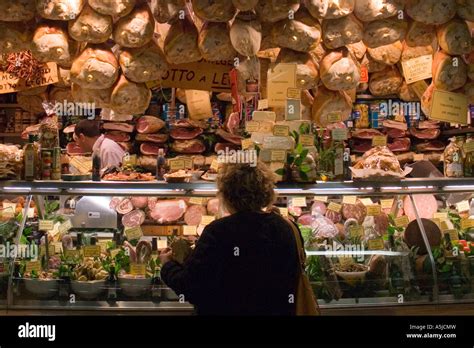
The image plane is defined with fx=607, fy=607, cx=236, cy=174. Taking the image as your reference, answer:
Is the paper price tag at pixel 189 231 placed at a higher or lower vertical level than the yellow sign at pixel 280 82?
lower

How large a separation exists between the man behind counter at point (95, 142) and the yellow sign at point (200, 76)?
259 centimetres

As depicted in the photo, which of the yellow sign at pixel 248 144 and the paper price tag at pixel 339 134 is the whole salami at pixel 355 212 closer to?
the paper price tag at pixel 339 134

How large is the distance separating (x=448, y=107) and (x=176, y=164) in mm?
1887

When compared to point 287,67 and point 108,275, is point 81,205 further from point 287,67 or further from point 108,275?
point 287,67

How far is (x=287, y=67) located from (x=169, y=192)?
1150mm

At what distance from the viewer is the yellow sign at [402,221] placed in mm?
4344

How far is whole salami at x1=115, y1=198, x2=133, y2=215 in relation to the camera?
464 centimetres

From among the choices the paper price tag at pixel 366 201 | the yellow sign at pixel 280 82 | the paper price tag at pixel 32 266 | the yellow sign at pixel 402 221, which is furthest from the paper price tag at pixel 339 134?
the paper price tag at pixel 32 266

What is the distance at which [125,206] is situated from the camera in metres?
4.68

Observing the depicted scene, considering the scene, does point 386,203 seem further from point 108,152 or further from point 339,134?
point 108,152

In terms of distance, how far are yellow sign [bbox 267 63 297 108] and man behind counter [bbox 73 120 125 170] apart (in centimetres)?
320

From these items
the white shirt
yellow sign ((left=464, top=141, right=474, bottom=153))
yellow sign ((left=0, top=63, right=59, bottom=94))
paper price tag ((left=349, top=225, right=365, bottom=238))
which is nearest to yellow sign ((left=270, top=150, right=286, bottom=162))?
paper price tag ((left=349, top=225, right=365, bottom=238))

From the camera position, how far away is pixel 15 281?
3.89 meters

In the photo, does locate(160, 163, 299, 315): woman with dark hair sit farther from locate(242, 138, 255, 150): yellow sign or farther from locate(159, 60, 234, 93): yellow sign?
locate(159, 60, 234, 93): yellow sign
